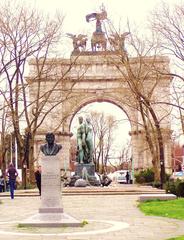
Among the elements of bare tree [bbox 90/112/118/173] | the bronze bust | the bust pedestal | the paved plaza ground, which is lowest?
the paved plaza ground

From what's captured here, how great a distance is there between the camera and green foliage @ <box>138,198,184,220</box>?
16447mm

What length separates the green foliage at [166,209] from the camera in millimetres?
16447

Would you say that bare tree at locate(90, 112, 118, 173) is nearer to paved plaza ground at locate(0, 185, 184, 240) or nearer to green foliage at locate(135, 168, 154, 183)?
green foliage at locate(135, 168, 154, 183)

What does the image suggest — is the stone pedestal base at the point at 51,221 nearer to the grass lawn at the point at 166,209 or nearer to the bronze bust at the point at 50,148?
the bronze bust at the point at 50,148

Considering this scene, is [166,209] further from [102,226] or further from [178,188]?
[178,188]

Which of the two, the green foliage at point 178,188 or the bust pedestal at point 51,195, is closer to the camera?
the bust pedestal at point 51,195

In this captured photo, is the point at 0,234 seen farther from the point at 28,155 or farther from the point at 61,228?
the point at 28,155

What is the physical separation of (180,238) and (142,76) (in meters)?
25.4

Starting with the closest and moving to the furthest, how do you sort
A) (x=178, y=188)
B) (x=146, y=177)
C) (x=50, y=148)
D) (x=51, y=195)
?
1. (x=51, y=195)
2. (x=50, y=148)
3. (x=178, y=188)
4. (x=146, y=177)

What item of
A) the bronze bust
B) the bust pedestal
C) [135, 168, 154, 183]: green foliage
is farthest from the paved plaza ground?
[135, 168, 154, 183]: green foliage

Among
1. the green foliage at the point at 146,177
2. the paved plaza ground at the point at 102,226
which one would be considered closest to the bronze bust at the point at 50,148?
the paved plaza ground at the point at 102,226

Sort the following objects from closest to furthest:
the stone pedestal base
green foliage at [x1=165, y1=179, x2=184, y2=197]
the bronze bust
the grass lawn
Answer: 1. the stone pedestal base
2. the bronze bust
3. the grass lawn
4. green foliage at [x1=165, y1=179, x2=184, y2=197]

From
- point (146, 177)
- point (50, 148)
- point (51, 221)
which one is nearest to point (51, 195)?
point (51, 221)

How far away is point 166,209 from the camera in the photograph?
17891mm
